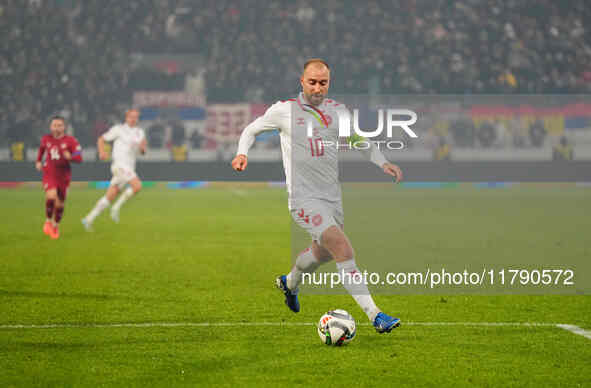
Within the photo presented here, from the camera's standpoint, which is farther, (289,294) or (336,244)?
(289,294)

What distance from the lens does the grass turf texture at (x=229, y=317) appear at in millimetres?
5727

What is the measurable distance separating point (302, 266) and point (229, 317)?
87 centimetres

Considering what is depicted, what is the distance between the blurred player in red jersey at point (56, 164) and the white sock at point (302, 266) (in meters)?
7.74

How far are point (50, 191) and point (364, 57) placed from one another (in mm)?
23093

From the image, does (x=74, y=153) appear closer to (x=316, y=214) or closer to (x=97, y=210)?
(x=97, y=210)

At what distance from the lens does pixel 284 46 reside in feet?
122

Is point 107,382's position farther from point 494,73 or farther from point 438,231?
point 494,73

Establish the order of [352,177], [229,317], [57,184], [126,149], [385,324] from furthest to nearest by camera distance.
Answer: [352,177] < [126,149] < [57,184] < [229,317] < [385,324]

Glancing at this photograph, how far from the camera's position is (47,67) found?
34625 millimetres

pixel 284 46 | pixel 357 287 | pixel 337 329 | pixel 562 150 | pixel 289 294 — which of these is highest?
pixel 284 46

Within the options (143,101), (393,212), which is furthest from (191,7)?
(393,212)

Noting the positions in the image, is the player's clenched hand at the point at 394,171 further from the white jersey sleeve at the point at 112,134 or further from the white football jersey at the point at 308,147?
the white jersey sleeve at the point at 112,134

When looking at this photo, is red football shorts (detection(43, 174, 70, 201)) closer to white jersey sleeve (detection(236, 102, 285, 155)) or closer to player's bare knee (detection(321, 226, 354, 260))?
white jersey sleeve (detection(236, 102, 285, 155))

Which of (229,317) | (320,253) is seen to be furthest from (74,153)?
(320,253)
